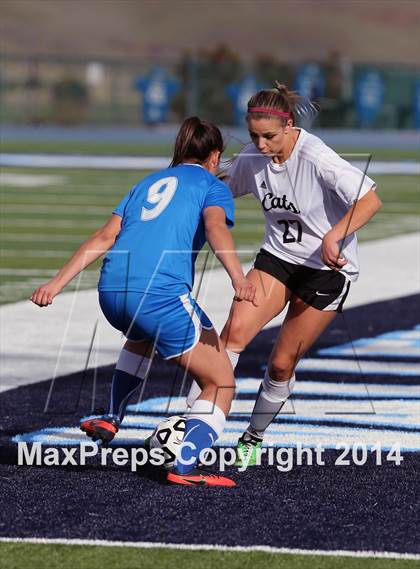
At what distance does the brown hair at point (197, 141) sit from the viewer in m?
6.59

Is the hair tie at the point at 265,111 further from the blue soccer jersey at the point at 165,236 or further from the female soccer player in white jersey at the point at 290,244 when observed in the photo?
the blue soccer jersey at the point at 165,236

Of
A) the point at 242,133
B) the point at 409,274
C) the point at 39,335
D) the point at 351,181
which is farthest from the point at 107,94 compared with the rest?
the point at 351,181

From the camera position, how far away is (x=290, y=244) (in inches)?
288

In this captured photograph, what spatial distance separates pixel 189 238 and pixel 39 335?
5161 mm

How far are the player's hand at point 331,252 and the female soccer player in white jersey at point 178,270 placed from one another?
0.53 metres

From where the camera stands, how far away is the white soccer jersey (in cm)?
702

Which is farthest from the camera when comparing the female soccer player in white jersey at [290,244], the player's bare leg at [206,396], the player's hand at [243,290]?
the female soccer player in white jersey at [290,244]

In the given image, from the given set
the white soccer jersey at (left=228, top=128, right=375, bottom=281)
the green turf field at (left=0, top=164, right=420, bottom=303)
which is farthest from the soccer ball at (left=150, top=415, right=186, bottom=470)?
the green turf field at (left=0, top=164, right=420, bottom=303)

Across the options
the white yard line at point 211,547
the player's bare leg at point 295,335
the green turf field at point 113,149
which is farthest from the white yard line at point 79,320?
the green turf field at point 113,149

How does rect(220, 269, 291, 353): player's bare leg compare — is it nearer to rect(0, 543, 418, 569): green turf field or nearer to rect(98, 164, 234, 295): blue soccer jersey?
rect(98, 164, 234, 295): blue soccer jersey

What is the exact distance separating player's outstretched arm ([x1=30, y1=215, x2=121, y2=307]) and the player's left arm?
3.15ft

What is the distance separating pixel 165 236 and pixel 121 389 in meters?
0.89

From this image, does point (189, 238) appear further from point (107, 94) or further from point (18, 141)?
point (107, 94)

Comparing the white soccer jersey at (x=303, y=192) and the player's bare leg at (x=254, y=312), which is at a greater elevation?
the white soccer jersey at (x=303, y=192)
